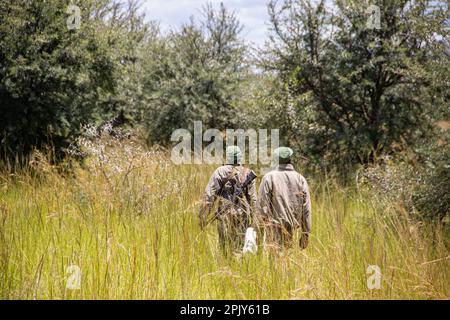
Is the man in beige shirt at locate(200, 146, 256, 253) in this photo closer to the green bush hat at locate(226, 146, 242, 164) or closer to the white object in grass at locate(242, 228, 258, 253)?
the green bush hat at locate(226, 146, 242, 164)

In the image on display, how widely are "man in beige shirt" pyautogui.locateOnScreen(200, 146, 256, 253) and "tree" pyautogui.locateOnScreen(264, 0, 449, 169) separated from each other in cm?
545

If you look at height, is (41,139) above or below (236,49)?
below

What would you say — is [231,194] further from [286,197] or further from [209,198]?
[286,197]

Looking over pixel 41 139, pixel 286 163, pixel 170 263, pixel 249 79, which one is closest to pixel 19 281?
pixel 170 263

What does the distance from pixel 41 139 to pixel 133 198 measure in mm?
7153

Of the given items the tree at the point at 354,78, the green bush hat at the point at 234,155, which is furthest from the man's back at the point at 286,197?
the tree at the point at 354,78

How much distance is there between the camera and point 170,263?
16.1 ft

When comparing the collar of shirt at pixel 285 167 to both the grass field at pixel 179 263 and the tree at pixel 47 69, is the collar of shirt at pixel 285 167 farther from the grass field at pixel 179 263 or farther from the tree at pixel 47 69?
the tree at pixel 47 69

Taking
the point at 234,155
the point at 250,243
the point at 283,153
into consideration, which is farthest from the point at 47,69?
the point at 250,243

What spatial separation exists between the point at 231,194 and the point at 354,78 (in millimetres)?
6870

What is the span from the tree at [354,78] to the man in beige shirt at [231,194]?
5446 millimetres

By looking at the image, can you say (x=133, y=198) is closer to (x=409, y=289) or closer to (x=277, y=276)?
(x=277, y=276)

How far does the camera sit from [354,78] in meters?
12.0

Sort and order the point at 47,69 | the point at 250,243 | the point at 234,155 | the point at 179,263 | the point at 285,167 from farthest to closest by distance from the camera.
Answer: the point at 47,69 → the point at 234,155 → the point at 285,167 → the point at 250,243 → the point at 179,263
